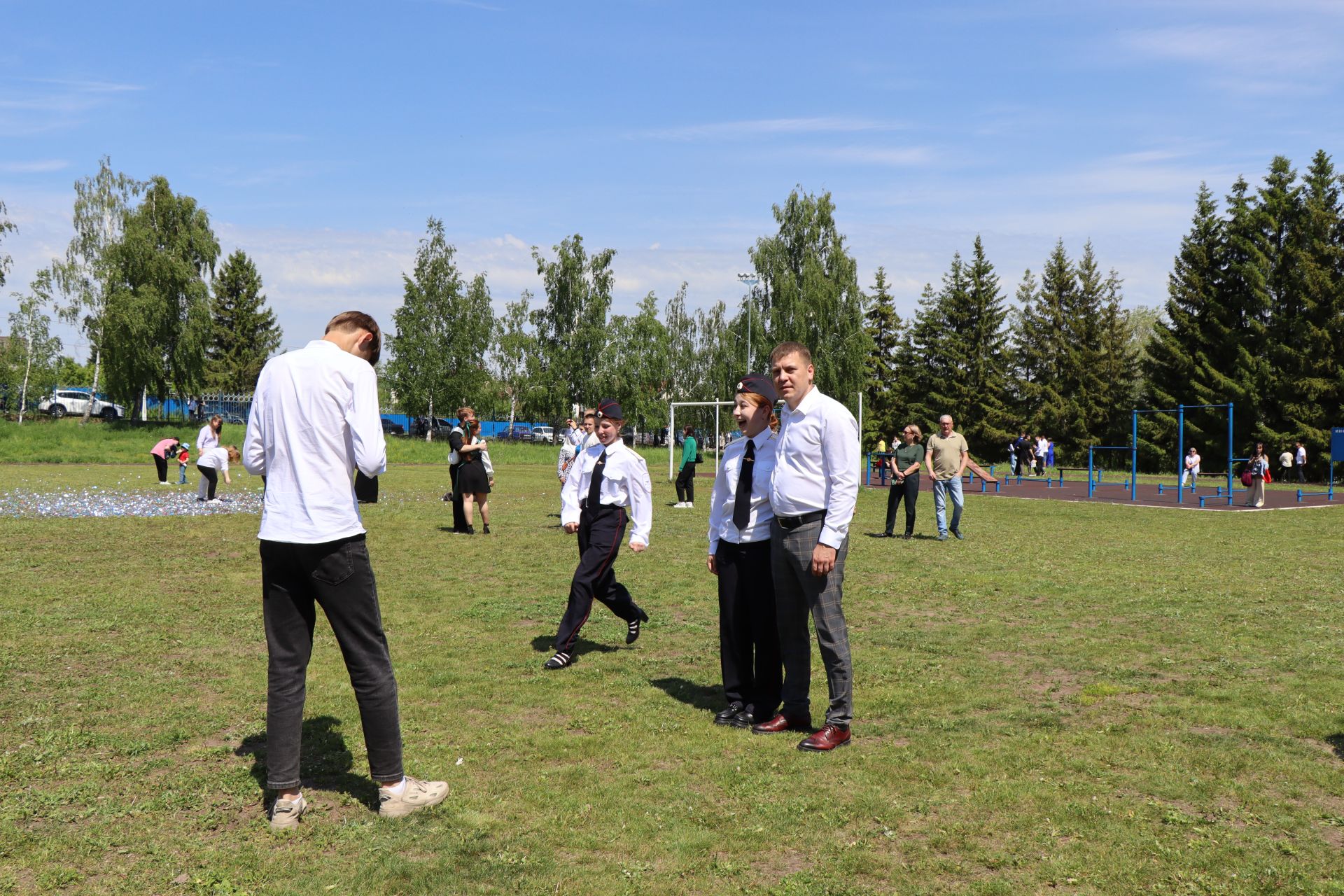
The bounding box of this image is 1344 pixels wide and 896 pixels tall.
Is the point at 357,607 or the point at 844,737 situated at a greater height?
the point at 357,607

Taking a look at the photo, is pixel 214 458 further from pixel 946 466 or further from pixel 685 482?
pixel 946 466

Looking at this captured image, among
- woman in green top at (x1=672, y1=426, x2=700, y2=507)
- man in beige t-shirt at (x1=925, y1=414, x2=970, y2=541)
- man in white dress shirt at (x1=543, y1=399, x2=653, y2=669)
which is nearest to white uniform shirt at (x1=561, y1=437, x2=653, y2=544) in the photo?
man in white dress shirt at (x1=543, y1=399, x2=653, y2=669)

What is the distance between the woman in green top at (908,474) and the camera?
16375mm

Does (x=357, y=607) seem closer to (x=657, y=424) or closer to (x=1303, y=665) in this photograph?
(x=1303, y=665)

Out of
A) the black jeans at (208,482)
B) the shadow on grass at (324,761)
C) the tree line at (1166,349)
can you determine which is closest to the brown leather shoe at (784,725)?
the shadow on grass at (324,761)

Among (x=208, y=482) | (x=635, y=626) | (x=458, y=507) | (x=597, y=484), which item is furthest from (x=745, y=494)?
(x=208, y=482)

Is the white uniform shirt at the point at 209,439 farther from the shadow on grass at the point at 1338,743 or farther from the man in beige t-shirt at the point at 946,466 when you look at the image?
the shadow on grass at the point at 1338,743

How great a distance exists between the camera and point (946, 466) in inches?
624

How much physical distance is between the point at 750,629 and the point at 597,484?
203 centimetres

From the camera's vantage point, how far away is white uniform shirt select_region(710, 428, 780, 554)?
580 cm

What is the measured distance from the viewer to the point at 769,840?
4.15 metres

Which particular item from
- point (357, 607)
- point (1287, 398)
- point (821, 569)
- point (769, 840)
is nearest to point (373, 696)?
point (357, 607)

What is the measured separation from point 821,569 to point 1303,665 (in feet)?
13.8

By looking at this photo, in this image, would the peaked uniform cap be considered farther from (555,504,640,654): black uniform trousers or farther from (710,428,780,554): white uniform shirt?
(555,504,640,654): black uniform trousers
